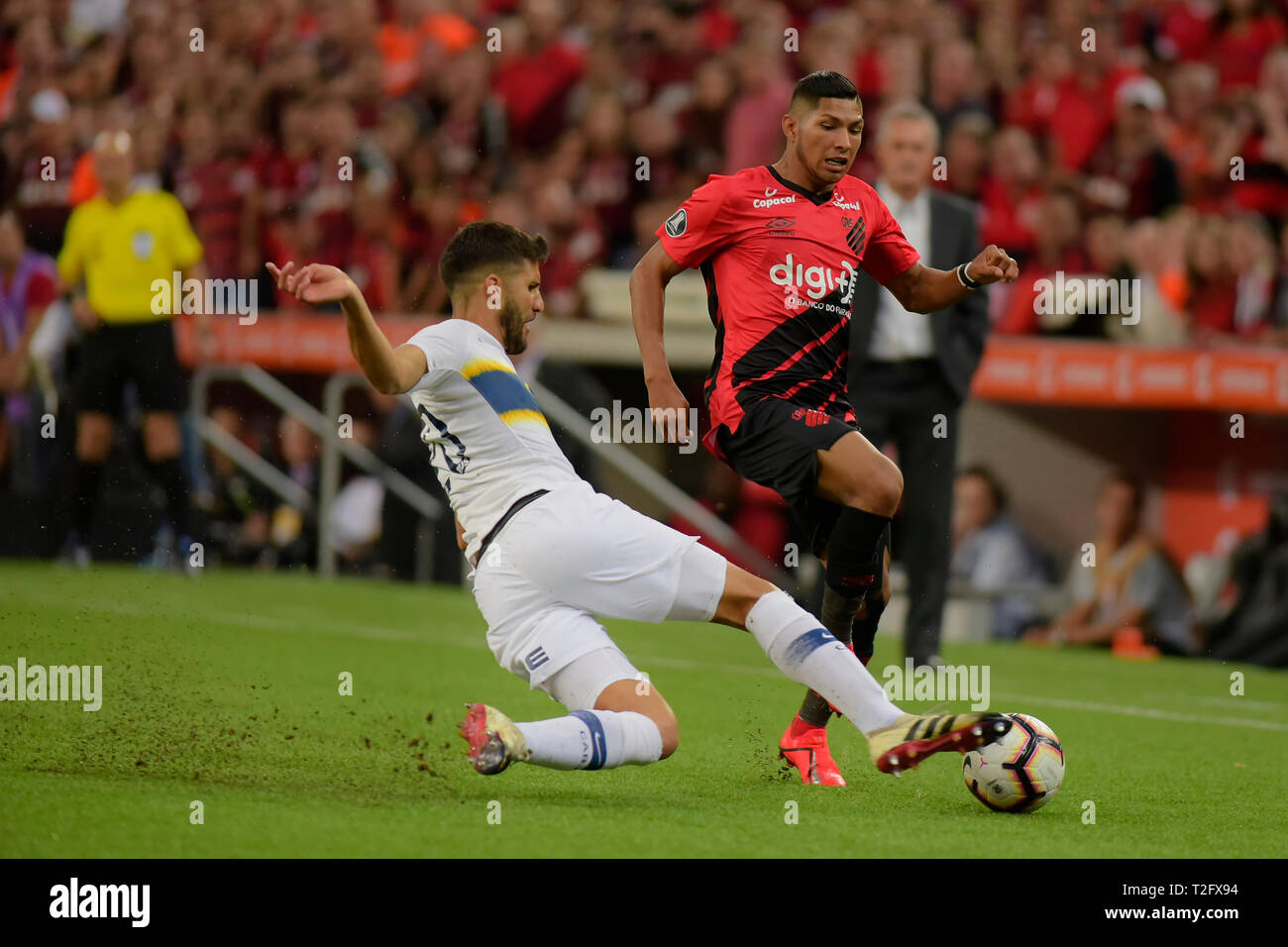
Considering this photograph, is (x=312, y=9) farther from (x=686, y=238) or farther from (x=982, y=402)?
(x=686, y=238)

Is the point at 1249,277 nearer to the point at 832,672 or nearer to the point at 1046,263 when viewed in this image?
the point at 1046,263

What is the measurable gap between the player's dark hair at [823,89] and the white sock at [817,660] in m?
1.72

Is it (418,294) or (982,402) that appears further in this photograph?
(418,294)

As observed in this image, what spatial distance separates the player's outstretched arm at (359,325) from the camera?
468cm

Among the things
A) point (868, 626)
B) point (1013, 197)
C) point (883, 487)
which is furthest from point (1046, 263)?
point (883, 487)

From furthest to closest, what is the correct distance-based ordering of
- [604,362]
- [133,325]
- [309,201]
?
[309,201]
[604,362]
[133,325]


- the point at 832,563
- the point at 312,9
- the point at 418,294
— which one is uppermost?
the point at 312,9

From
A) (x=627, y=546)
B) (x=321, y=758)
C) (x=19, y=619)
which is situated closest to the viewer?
(x=627, y=546)

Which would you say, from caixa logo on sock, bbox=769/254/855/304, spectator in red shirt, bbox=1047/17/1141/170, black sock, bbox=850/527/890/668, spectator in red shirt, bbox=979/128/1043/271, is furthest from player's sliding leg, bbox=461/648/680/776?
spectator in red shirt, bbox=1047/17/1141/170

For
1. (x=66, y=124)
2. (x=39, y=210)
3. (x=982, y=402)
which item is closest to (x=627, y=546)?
(x=982, y=402)

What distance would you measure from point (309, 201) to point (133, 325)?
11.5 ft

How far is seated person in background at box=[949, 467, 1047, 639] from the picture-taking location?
11.7m
